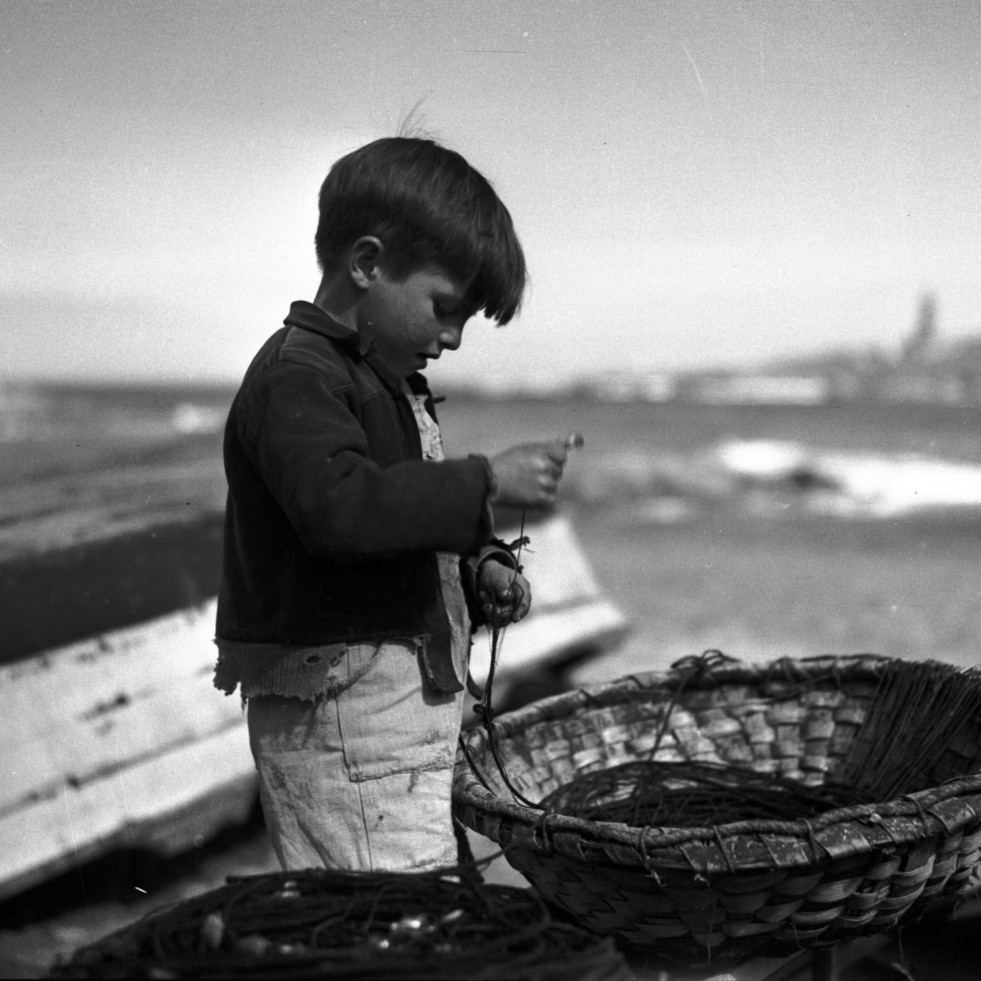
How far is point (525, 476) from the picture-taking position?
135 cm

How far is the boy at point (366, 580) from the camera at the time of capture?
1.52m

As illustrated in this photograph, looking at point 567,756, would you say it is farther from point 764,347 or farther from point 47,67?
point 764,347

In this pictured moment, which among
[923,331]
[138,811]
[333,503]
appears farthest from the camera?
[923,331]

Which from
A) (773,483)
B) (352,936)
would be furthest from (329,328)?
(773,483)

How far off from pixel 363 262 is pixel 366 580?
390mm

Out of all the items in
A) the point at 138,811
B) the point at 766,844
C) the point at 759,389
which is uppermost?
the point at 766,844

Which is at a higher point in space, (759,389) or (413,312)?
(413,312)

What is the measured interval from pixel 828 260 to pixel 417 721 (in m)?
19.7

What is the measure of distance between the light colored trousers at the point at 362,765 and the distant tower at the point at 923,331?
1813cm

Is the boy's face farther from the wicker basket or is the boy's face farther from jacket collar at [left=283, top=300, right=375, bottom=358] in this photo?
the wicker basket

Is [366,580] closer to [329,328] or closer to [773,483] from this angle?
[329,328]

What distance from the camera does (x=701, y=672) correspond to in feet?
7.17

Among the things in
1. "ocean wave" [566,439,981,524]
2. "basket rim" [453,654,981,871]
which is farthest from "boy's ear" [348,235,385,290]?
"ocean wave" [566,439,981,524]

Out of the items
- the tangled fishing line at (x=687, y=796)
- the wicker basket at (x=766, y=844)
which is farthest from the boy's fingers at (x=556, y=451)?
the tangled fishing line at (x=687, y=796)
